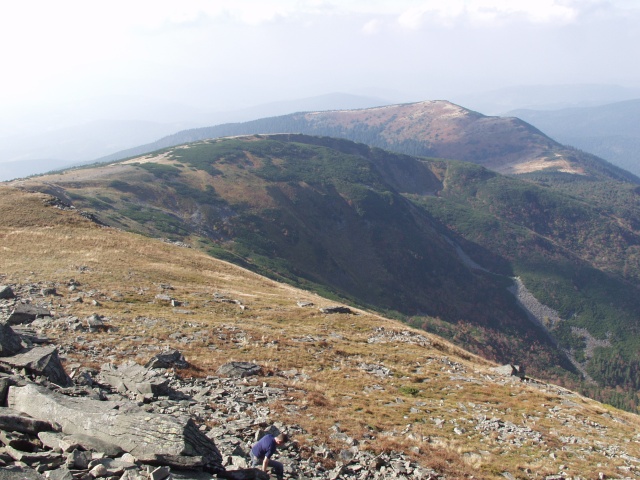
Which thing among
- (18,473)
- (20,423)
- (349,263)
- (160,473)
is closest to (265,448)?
(160,473)

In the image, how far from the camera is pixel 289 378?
2506 cm

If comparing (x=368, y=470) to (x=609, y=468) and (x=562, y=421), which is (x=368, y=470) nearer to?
(x=609, y=468)

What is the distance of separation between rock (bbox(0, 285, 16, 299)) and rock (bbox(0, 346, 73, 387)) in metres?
16.3

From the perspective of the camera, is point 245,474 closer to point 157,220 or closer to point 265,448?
point 265,448

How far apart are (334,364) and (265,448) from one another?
53.0 ft

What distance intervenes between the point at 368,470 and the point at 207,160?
198 metres

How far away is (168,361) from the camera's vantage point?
22.9 m

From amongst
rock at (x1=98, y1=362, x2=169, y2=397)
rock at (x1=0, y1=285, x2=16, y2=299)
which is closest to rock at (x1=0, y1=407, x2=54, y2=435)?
rock at (x1=98, y1=362, x2=169, y2=397)

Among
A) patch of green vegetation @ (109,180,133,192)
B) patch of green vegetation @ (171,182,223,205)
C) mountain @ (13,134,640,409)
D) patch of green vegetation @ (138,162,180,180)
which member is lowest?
mountain @ (13,134,640,409)

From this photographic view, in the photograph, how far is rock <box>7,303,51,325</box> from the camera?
87.0 feet

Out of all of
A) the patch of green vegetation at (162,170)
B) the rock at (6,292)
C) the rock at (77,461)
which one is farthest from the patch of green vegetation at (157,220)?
the rock at (77,461)

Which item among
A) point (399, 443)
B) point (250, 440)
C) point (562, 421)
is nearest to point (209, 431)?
point (250, 440)

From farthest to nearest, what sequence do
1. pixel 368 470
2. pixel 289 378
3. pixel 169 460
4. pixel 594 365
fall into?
pixel 594 365
pixel 289 378
pixel 368 470
pixel 169 460

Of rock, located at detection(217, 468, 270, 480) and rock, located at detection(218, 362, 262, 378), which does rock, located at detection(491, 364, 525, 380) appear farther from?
rock, located at detection(217, 468, 270, 480)
